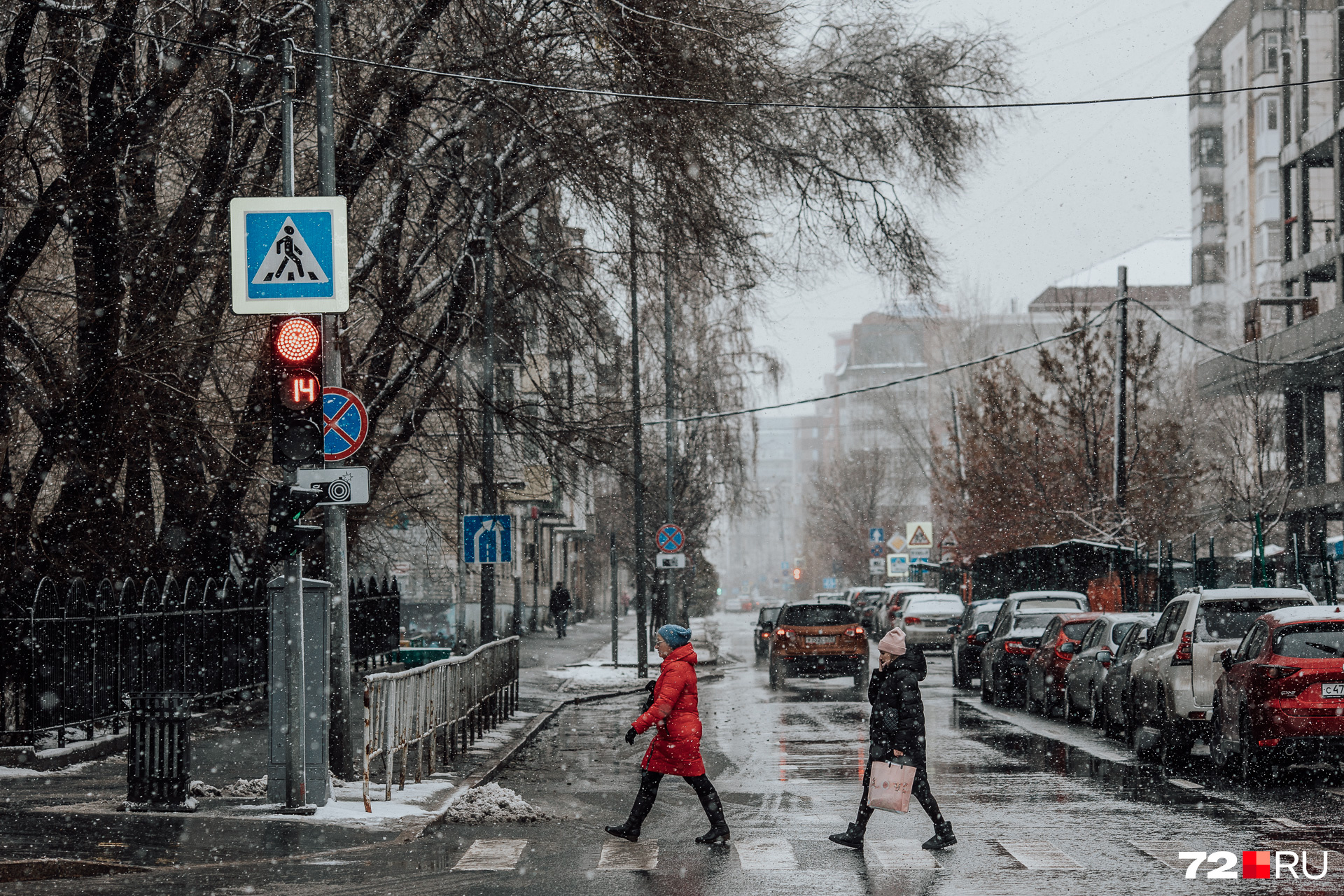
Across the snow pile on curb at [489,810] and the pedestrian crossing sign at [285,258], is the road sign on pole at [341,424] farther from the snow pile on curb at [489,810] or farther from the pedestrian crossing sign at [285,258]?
the snow pile on curb at [489,810]

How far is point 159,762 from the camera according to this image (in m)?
12.9

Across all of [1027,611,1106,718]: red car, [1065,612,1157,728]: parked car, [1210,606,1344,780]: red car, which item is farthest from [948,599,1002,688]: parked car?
[1210,606,1344,780]: red car

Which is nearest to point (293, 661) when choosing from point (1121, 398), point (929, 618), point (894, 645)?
point (894, 645)

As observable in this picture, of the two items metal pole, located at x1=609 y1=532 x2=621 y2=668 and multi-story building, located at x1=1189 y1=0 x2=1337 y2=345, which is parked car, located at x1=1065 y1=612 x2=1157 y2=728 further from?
multi-story building, located at x1=1189 y1=0 x2=1337 y2=345

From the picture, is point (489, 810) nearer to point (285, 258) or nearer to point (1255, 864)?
point (285, 258)

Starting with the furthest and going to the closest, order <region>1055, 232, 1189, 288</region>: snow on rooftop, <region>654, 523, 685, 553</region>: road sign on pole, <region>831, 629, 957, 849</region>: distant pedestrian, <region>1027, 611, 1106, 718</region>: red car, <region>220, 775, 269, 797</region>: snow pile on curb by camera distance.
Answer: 1. <region>1055, 232, 1189, 288</region>: snow on rooftop
2. <region>654, 523, 685, 553</region>: road sign on pole
3. <region>1027, 611, 1106, 718</region>: red car
4. <region>220, 775, 269, 797</region>: snow pile on curb
5. <region>831, 629, 957, 849</region>: distant pedestrian

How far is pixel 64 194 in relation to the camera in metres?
16.9

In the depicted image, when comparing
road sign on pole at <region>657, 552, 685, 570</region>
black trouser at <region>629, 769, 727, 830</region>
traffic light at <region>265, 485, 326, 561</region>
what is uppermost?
traffic light at <region>265, 485, 326, 561</region>

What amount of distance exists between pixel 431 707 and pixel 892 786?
558 cm

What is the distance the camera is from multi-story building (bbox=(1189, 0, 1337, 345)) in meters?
79.3

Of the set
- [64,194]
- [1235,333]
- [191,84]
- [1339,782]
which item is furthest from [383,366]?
[1235,333]

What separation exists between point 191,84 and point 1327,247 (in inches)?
1543

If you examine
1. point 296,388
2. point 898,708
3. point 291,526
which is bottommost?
point 898,708

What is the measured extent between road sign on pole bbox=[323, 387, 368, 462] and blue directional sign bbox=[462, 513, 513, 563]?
465 inches
